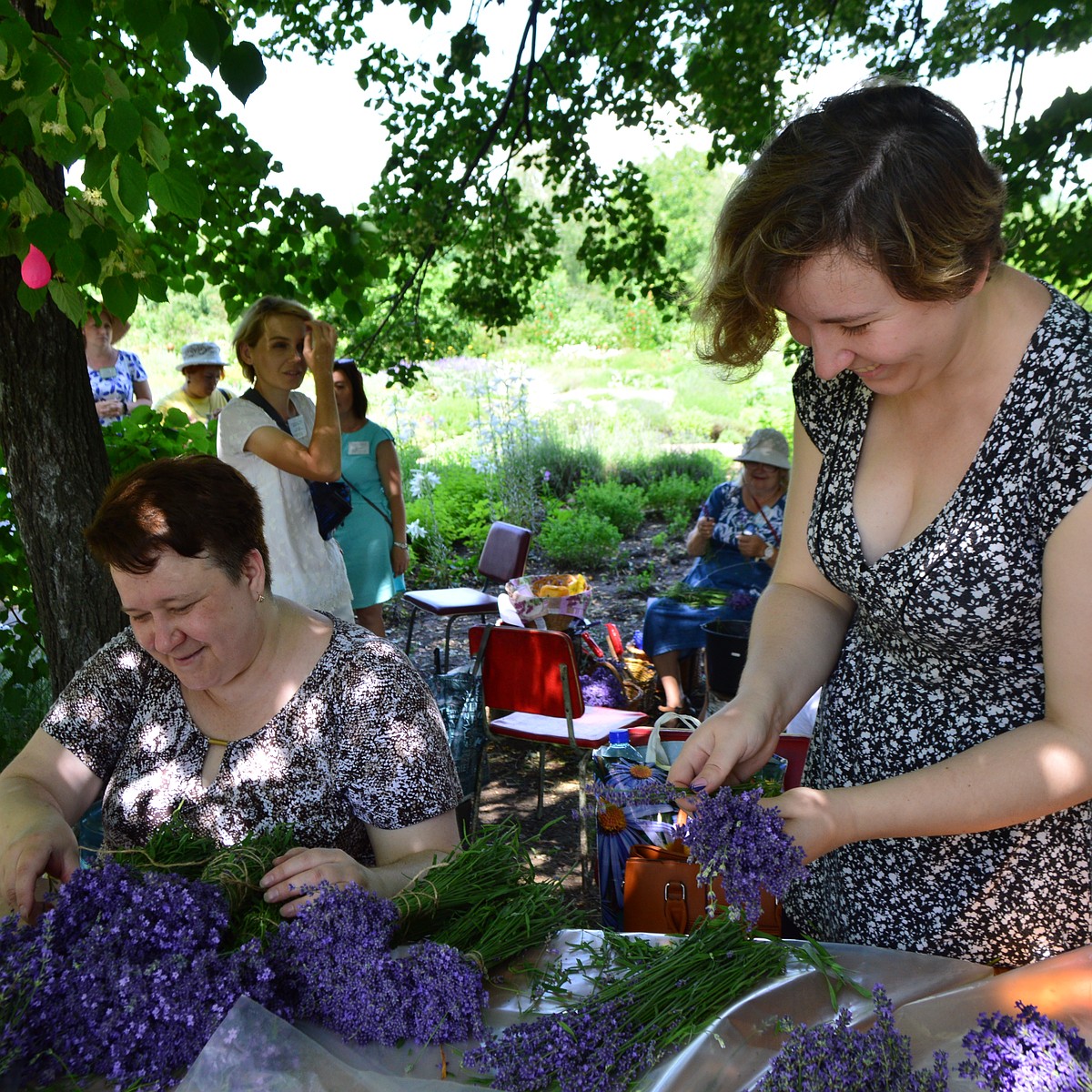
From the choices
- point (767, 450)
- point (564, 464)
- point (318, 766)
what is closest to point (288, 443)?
point (318, 766)

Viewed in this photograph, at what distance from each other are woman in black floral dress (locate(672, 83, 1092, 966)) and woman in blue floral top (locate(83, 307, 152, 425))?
486 centimetres

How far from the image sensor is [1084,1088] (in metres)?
0.97

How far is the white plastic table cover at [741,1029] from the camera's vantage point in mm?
1123

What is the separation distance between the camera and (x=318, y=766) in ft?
6.42

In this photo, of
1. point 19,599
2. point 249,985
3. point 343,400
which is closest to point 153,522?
point 249,985

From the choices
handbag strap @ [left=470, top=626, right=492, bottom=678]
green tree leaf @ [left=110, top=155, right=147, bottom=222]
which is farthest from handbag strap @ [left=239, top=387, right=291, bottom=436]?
green tree leaf @ [left=110, top=155, right=147, bottom=222]

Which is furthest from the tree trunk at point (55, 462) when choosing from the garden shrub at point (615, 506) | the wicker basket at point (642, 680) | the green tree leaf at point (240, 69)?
the garden shrub at point (615, 506)

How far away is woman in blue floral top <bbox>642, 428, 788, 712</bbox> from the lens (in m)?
5.53

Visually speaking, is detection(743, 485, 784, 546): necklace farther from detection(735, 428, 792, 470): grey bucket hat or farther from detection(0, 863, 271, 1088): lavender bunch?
detection(0, 863, 271, 1088): lavender bunch

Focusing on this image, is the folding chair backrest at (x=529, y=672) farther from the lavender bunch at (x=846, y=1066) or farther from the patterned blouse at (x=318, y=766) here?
the lavender bunch at (x=846, y=1066)

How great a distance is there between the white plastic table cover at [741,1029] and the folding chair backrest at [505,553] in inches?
189

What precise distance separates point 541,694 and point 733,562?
1.69m

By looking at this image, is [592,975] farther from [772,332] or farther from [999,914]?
[772,332]

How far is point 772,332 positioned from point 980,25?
14.3ft
